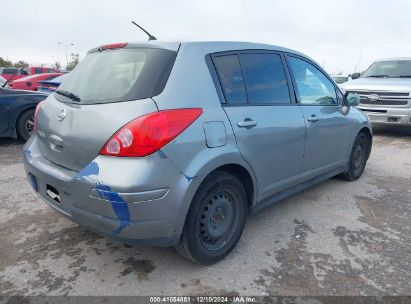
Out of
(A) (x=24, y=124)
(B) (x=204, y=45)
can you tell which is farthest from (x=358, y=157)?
(A) (x=24, y=124)

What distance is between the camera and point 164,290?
2.42 m

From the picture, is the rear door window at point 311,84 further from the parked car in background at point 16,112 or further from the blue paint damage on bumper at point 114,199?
the parked car in background at point 16,112

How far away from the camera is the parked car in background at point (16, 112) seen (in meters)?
6.10

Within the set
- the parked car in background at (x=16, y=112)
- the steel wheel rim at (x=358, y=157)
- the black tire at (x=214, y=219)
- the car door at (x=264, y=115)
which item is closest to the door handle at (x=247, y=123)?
the car door at (x=264, y=115)

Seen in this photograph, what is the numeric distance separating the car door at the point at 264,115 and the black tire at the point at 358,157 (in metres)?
1.59

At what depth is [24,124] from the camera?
6.38 metres

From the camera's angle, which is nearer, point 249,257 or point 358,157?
point 249,257

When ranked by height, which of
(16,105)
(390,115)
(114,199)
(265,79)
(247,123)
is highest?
(265,79)

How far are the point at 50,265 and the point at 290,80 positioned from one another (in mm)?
2598

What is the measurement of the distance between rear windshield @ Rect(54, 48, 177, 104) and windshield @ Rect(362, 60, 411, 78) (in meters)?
8.05

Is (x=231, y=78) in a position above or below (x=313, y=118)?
above

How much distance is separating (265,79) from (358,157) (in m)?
2.51

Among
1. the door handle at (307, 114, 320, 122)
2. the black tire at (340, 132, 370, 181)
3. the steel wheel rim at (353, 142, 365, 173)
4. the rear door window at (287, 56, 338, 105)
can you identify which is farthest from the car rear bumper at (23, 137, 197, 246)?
the steel wheel rim at (353, 142, 365, 173)

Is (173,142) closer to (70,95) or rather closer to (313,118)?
(70,95)
